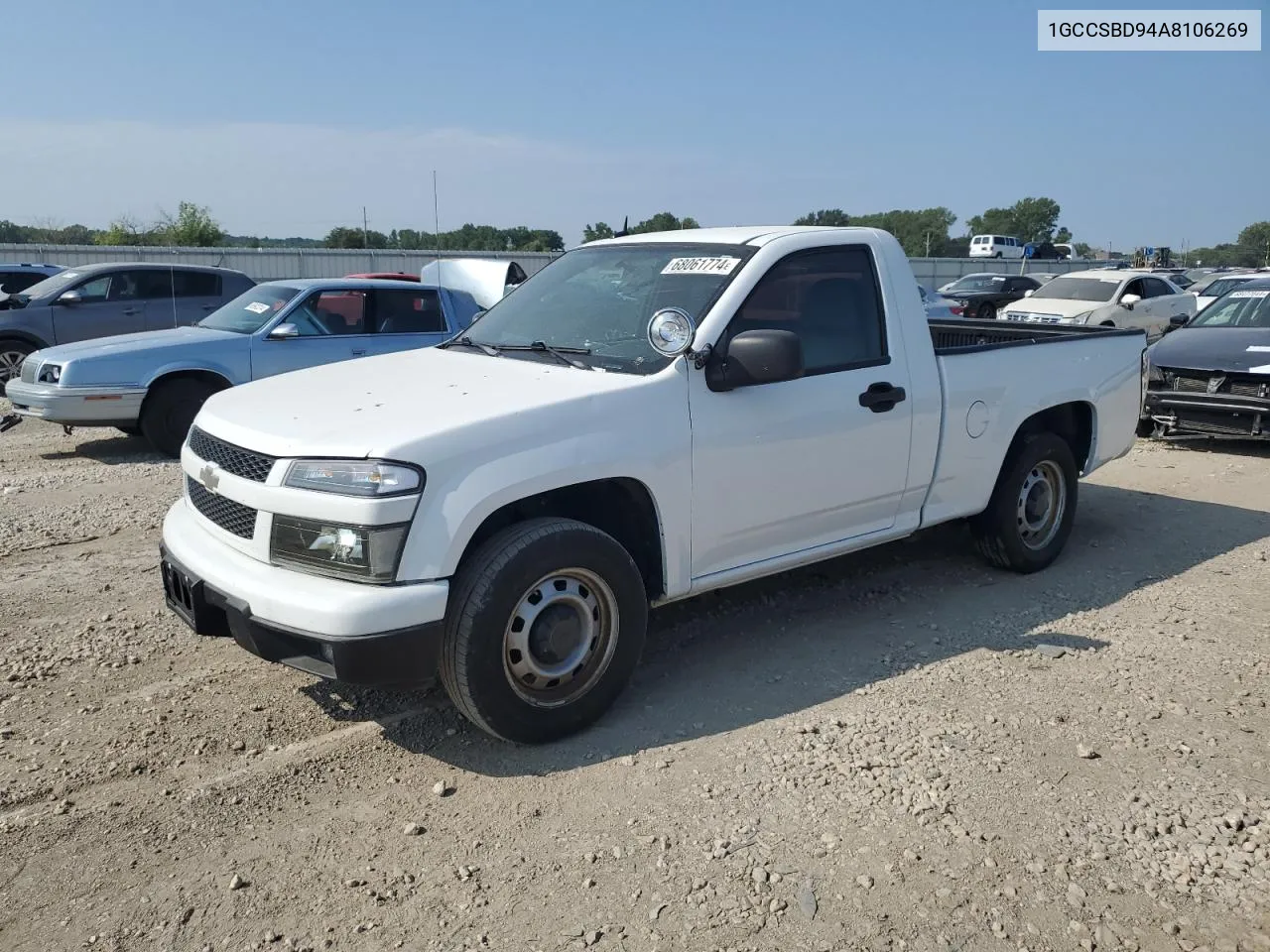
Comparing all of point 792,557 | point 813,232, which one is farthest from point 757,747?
point 813,232

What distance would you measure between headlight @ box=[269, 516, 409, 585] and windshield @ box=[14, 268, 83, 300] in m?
11.2

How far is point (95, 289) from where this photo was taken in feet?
42.5

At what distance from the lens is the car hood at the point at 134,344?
30.1 feet

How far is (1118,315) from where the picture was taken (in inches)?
677

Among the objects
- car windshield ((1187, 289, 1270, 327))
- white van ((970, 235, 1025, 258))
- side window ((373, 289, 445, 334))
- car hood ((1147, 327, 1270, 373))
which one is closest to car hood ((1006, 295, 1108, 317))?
car windshield ((1187, 289, 1270, 327))

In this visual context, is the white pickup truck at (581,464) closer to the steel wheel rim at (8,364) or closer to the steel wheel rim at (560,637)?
the steel wheel rim at (560,637)

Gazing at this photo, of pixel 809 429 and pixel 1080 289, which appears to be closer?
pixel 809 429

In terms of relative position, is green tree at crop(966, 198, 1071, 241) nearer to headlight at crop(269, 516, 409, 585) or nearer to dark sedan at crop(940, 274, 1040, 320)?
dark sedan at crop(940, 274, 1040, 320)

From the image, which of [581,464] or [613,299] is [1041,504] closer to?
[613,299]

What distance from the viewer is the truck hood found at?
11.8 feet

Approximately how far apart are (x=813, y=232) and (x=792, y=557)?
153 centimetres

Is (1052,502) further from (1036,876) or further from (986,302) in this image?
(986,302)

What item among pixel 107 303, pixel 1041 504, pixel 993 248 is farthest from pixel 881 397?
pixel 993 248

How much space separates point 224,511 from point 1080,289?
56.2 feet
